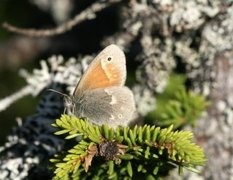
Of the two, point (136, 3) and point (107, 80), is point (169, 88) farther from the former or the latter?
point (107, 80)

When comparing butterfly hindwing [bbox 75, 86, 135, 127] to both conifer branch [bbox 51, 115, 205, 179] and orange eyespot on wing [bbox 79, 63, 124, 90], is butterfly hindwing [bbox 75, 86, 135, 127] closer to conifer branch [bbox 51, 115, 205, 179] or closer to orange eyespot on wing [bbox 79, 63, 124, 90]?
orange eyespot on wing [bbox 79, 63, 124, 90]

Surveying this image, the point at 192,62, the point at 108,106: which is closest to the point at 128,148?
the point at 108,106

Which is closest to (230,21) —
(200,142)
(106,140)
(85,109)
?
(200,142)

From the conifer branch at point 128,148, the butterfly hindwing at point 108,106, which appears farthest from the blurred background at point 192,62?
the conifer branch at point 128,148

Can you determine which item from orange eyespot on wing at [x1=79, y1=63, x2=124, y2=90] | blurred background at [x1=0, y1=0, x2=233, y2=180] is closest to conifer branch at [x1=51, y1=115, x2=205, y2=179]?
orange eyespot on wing at [x1=79, y1=63, x2=124, y2=90]

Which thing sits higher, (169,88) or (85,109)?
(169,88)

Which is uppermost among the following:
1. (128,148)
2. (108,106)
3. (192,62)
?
(192,62)

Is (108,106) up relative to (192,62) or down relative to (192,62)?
down

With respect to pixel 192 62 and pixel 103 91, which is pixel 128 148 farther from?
pixel 192 62

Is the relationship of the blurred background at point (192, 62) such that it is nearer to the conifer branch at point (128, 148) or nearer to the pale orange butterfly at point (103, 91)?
the pale orange butterfly at point (103, 91)
